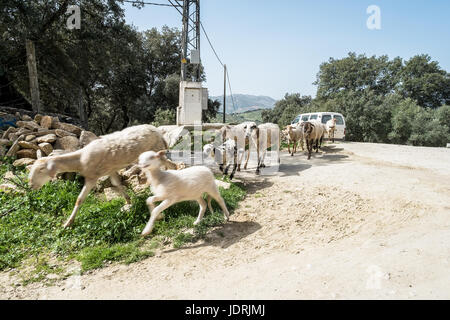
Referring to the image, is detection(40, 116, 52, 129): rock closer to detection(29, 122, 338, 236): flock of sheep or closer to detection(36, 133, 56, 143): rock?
detection(36, 133, 56, 143): rock

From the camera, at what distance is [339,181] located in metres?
6.76

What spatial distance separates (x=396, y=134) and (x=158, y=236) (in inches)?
1359

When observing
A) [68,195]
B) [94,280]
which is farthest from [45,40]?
[94,280]

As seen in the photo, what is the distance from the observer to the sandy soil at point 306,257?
2.56 m

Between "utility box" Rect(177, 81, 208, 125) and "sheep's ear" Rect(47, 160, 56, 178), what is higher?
"utility box" Rect(177, 81, 208, 125)

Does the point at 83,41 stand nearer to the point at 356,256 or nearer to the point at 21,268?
the point at 21,268

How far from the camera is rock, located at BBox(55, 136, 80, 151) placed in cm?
647

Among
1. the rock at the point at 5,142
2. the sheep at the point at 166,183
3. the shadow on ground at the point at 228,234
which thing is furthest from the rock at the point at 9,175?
the shadow on ground at the point at 228,234

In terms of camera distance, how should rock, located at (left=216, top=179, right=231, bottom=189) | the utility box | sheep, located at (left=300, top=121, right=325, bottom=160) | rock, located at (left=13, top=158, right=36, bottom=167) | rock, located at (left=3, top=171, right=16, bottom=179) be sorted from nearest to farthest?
rock, located at (left=3, top=171, right=16, bottom=179)
rock, located at (left=216, top=179, right=231, bottom=189)
rock, located at (left=13, top=158, right=36, bottom=167)
sheep, located at (left=300, top=121, right=325, bottom=160)
the utility box

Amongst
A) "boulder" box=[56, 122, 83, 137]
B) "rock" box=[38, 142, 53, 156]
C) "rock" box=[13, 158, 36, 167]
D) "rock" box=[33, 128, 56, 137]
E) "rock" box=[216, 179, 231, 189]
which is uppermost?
"boulder" box=[56, 122, 83, 137]

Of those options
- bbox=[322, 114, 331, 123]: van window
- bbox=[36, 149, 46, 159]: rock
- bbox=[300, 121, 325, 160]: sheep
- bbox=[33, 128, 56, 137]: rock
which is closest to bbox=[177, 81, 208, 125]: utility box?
bbox=[300, 121, 325, 160]: sheep

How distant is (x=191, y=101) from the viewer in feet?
39.5

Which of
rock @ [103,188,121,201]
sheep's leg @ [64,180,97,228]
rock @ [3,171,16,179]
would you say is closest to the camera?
sheep's leg @ [64,180,97,228]

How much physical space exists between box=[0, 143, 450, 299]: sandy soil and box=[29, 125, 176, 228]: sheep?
1445mm
